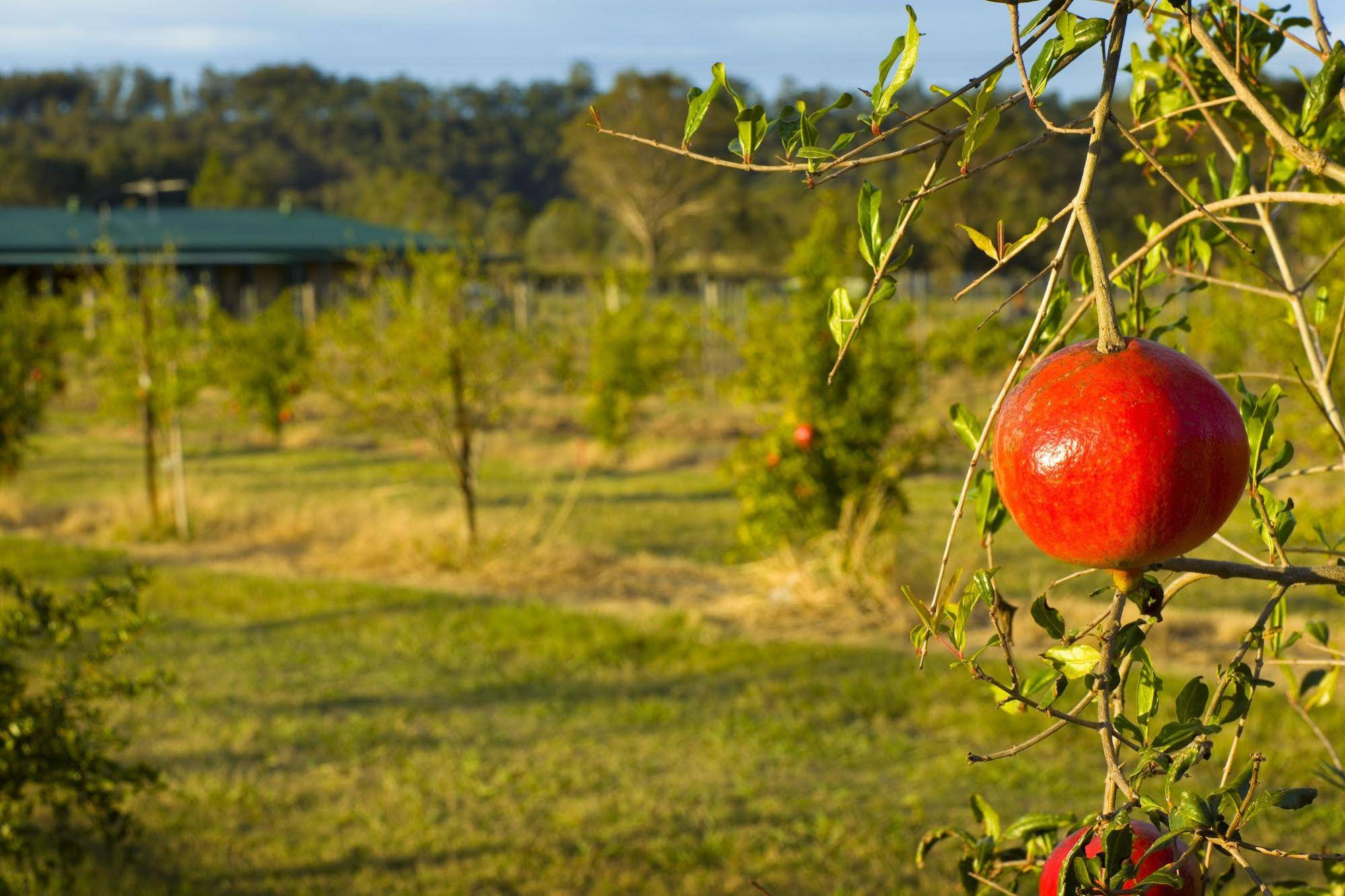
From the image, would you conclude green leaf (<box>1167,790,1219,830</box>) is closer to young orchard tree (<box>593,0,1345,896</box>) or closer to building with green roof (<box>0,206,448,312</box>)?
young orchard tree (<box>593,0,1345,896</box>)

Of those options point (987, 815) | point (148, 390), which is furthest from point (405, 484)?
point (987, 815)

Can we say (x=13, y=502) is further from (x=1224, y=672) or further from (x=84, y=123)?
(x=84, y=123)

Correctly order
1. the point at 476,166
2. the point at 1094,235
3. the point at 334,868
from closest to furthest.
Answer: the point at 1094,235
the point at 334,868
the point at 476,166

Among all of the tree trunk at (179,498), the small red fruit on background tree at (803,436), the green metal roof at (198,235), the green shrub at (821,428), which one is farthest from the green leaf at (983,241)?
the green metal roof at (198,235)

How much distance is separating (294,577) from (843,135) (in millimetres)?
8934

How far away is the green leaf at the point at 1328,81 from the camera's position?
116 centimetres

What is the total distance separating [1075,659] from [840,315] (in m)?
0.31

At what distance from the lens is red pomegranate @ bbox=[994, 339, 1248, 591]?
75cm

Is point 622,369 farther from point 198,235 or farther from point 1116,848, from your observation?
point 198,235

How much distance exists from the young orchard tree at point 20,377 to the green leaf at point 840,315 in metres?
11.7

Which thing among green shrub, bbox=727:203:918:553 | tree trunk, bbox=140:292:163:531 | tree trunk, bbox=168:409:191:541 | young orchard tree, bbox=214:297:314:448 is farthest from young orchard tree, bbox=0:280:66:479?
green shrub, bbox=727:203:918:553

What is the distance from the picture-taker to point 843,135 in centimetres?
98

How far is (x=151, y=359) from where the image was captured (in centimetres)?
1084

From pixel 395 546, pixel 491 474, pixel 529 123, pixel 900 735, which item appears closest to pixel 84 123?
pixel 529 123
